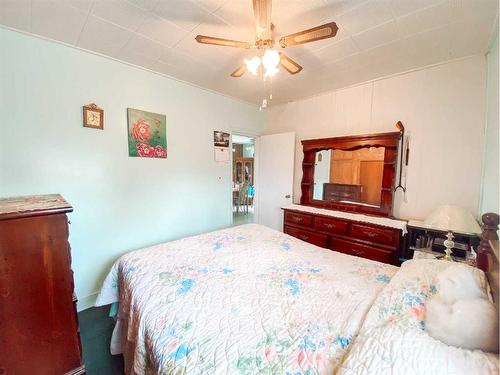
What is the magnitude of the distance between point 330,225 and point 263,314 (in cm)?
190

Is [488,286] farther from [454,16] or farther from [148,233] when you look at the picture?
[148,233]

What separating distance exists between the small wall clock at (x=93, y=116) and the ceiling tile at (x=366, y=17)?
223 centimetres

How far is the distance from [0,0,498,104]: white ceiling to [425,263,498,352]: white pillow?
1.66 meters

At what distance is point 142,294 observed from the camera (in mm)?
1190

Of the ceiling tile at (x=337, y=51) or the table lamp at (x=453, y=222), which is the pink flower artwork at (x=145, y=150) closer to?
the ceiling tile at (x=337, y=51)

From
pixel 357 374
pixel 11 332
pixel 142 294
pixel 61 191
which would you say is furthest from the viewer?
pixel 61 191

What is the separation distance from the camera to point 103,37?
5.89 feet

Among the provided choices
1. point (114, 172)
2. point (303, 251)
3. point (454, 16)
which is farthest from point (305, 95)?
point (114, 172)

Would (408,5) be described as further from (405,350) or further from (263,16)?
(405,350)

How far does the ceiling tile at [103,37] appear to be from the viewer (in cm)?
165

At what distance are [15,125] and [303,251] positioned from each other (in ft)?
8.38

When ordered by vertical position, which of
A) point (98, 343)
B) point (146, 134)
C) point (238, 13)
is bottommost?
point (98, 343)

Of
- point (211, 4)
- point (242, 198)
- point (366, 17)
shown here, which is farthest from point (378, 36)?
point (242, 198)

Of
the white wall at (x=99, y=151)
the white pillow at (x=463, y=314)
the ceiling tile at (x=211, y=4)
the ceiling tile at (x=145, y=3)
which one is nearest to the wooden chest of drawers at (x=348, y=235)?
the white wall at (x=99, y=151)
